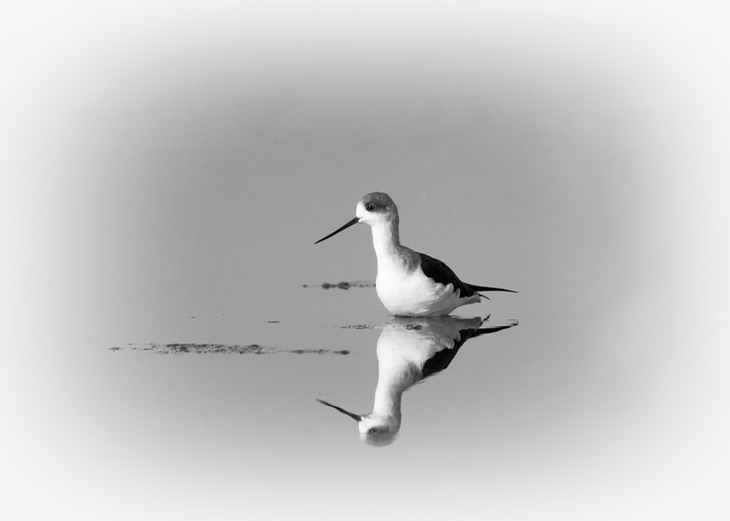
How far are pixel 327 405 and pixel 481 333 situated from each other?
2.45 m

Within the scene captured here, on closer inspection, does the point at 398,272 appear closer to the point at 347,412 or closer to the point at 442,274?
the point at 442,274

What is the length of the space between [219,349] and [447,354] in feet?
6.10

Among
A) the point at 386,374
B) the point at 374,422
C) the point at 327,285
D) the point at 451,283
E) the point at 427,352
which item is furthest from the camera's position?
the point at 327,285

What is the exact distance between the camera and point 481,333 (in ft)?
26.7

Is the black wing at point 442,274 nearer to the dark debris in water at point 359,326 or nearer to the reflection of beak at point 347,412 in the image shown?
the dark debris in water at point 359,326

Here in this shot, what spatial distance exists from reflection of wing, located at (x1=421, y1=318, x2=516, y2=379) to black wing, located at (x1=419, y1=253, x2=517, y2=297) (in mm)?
596

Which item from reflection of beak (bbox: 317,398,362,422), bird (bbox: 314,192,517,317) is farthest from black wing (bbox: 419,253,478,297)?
reflection of beak (bbox: 317,398,362,422)

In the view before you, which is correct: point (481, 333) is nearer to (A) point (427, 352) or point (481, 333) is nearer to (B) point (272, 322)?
(A) point (427, 352)

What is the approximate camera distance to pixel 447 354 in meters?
7.24

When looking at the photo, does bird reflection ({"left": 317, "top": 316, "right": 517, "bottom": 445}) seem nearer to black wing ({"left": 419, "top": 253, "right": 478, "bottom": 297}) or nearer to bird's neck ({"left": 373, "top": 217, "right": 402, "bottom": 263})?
black wing ({"left": 419, "top": 253, "right": 478, "bottom": 297})

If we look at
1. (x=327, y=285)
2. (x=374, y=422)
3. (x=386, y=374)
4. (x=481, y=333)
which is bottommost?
(x=374, y=422)

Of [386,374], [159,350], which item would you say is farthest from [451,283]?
[159,350]

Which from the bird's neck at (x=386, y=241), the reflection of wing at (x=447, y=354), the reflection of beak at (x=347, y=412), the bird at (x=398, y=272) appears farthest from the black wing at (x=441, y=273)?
the reflection of beak at (x=347, y=412)

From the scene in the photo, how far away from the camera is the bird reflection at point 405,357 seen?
19.3 ft
